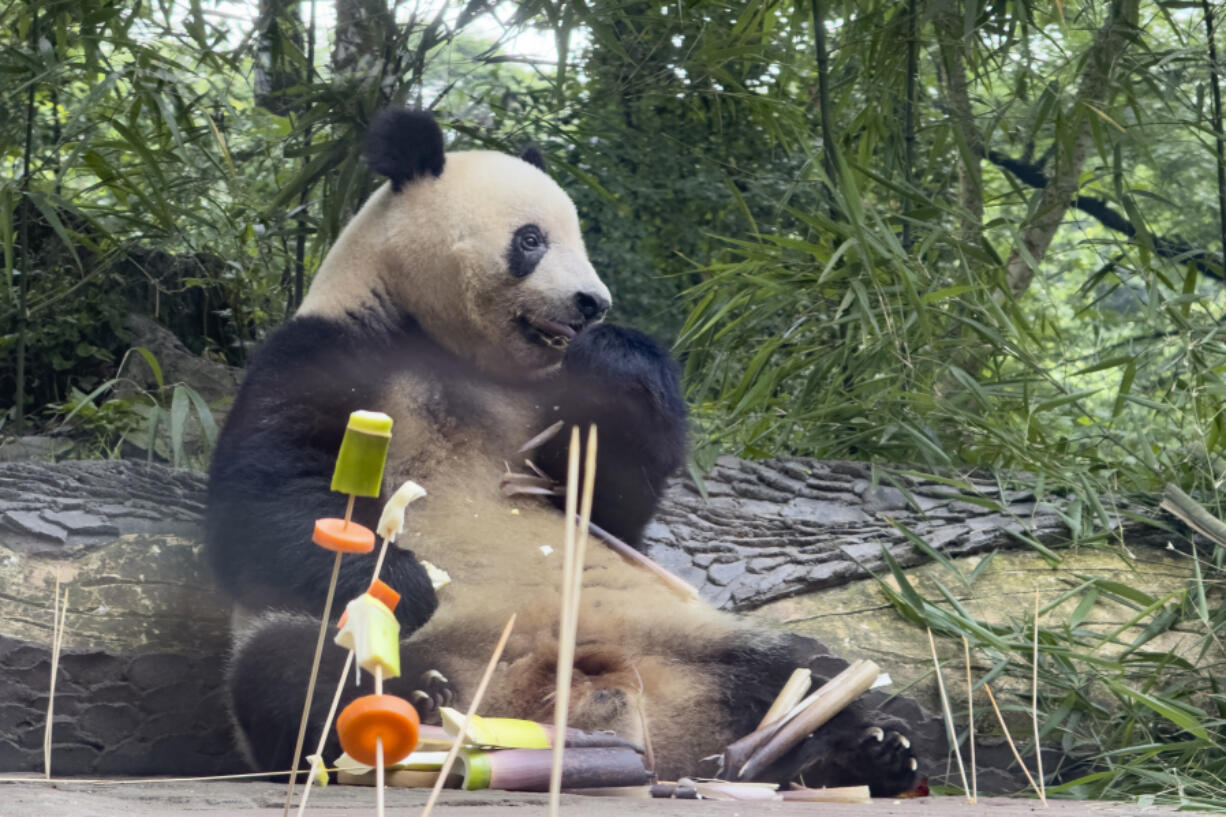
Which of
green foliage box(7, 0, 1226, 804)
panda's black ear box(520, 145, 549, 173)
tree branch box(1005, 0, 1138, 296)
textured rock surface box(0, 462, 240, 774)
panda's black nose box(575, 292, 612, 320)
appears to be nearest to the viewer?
textured rock surface box(0, 462, 240, 774)

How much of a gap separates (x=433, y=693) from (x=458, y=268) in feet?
2.19

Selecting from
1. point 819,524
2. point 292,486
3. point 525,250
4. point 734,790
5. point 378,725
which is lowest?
point 734,790

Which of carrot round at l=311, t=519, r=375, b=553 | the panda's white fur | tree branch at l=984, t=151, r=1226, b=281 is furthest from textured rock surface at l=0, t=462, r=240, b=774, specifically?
tree branch at l=984, t=151, r=1226, b=281

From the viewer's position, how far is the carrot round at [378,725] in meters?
0.72

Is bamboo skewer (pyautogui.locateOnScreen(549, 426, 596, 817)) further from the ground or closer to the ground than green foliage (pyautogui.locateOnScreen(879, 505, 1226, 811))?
further from the ground

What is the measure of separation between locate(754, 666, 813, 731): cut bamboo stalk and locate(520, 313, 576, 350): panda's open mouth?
2.12 ft

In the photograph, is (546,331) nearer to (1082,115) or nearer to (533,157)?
(533,157)

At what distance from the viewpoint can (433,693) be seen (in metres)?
1.63

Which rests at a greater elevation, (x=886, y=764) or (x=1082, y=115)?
(x=1082, y=115)

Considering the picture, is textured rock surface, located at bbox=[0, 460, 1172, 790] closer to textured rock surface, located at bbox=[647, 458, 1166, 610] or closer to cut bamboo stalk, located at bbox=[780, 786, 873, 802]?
textured rock surface, located at bbox=[647, 458, 1166, 610]

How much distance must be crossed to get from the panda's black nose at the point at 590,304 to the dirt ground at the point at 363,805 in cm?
76

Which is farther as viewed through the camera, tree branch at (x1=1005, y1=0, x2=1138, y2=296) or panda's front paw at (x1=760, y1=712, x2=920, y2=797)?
tree branch at (x1=1005, y1=0, x2=1138, y2=296)

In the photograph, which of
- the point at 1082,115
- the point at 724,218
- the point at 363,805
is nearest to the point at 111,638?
the point at 363,805

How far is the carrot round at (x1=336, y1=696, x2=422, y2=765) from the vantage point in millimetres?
724
